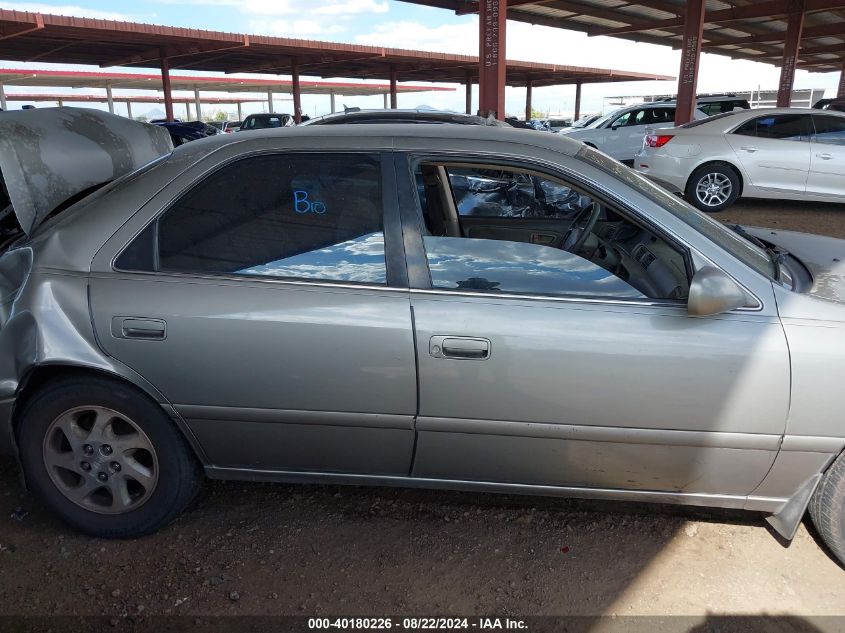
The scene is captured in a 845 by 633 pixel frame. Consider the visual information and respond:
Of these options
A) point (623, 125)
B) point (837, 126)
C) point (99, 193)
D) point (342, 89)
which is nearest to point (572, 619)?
point (99, 193)

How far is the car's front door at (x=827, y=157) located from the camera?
26.3 ft

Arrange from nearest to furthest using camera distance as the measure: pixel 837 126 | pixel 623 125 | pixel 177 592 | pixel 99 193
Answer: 1. pixel 177 592
2. pixel 99 193
3. pixel 837 126
4. pixel 623 125

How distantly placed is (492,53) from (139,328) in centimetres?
1236

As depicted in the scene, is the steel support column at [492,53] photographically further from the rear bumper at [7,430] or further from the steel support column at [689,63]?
the rear bumper at [7,430]

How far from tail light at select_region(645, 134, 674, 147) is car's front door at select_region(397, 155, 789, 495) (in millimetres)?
7392

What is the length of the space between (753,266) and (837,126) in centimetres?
780

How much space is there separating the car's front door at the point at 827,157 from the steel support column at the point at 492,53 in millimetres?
6200

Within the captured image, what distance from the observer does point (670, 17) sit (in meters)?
21.4

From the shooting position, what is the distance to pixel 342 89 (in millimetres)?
44812

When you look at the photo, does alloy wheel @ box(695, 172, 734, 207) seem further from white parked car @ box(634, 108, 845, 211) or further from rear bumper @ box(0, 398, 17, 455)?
rear bumper @ box(0, 398, 17, 455)

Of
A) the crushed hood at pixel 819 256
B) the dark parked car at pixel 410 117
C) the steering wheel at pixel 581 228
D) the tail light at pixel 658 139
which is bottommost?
the crushed hood at pixel 819 256

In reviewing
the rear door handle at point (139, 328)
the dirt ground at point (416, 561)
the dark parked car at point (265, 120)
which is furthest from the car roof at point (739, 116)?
the dark parked car at point (265, 120)

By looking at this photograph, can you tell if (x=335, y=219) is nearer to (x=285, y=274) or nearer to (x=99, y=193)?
(x=285, y=274)

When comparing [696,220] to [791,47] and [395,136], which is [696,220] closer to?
[395,136]
